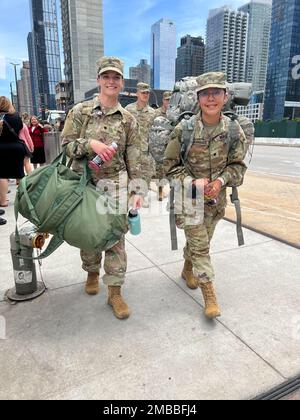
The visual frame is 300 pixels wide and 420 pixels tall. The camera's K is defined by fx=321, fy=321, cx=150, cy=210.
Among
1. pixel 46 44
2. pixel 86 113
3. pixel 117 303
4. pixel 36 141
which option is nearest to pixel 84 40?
pixel 46 44

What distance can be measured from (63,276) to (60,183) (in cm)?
134

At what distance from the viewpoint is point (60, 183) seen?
2.24m

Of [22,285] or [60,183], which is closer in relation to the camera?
[60,183]

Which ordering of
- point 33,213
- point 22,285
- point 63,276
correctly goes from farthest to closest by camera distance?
point 63,276 < point 22,285 < point 33,213

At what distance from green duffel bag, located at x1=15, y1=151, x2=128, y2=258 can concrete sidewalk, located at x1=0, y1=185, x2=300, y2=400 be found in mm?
654

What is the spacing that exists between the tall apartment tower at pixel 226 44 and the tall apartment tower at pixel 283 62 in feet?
26.1

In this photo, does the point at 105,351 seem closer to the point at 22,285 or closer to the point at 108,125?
the point at 22,285

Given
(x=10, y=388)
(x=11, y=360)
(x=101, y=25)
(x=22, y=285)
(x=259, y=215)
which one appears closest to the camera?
(x=10, y=388)

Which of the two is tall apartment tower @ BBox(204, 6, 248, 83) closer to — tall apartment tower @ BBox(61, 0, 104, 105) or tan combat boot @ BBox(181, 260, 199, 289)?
tan combat boot @ BBox(181, 260, 199, 289)

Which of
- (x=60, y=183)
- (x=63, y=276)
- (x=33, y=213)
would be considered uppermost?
(x=60, y=183)

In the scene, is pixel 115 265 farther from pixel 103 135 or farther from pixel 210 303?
pixel 103 135

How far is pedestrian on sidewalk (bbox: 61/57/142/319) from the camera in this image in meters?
2.40

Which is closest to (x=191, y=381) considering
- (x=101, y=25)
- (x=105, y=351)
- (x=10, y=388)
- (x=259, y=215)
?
(x=105, y=351)

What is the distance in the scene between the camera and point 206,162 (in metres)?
2.55
